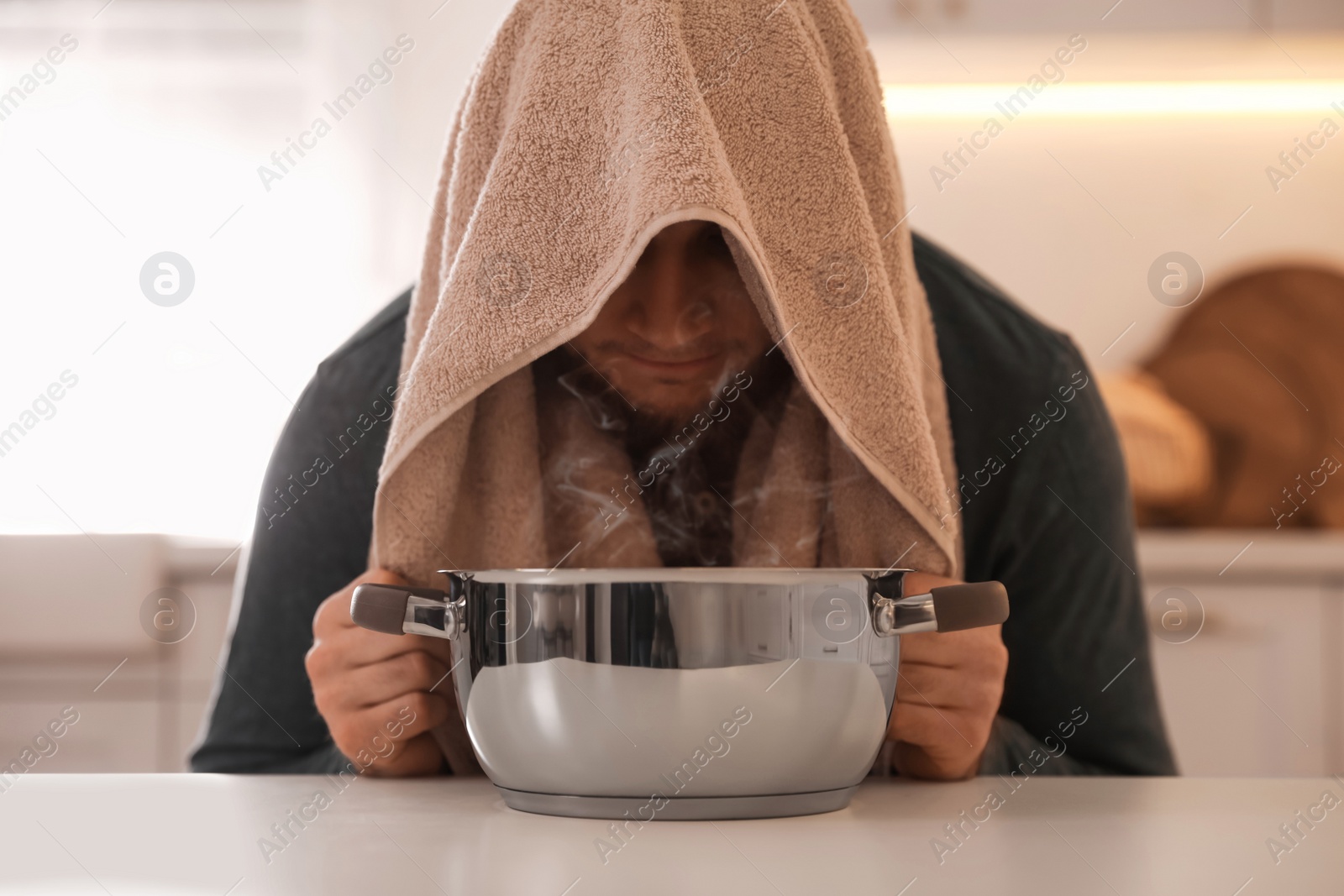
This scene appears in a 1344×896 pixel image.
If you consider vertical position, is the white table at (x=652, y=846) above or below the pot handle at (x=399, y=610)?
below

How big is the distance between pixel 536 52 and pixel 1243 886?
516 millimetres

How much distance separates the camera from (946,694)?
58 centimetres

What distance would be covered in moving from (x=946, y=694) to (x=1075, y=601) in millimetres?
260

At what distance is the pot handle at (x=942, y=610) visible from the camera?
43cm
